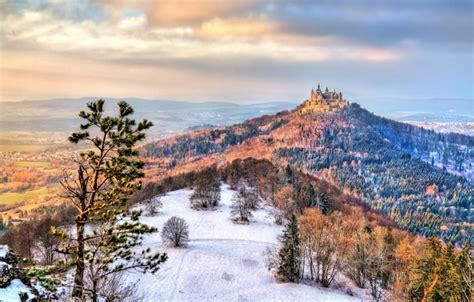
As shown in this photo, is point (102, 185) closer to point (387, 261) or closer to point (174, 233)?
point (174, 233)

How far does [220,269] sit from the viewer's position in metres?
47.6

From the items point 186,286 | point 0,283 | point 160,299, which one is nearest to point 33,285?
point 0,283

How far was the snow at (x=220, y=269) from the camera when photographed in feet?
131

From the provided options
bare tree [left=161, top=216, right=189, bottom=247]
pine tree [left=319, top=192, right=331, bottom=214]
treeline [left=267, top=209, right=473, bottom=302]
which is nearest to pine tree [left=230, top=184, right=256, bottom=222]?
pine tree [left=319, top=192, right=331, bottom=214]

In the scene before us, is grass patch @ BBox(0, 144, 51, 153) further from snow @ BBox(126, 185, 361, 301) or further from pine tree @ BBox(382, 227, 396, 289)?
pine tree @ BBox(382, 227, 396, 289)

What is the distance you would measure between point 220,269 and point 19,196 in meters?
108

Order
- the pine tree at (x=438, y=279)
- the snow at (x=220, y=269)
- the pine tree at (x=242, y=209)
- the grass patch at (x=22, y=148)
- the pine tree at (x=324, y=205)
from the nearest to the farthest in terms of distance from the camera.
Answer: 1. the pine tree at (x=438, y=279)
2. the snow at (x=220, y=269)
3. the pine tree at (x=242, y=209)
4. the pine tree at (x=324, y=205)
5. the grass patch at (x=22, y=148)

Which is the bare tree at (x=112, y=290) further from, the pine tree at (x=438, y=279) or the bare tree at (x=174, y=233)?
the bare tree at (x=174, y=233)

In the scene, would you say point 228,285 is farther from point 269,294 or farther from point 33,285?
point 33,285

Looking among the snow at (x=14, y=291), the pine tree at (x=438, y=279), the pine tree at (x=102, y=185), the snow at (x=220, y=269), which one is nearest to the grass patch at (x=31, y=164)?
the snow at (x=220, y=269)

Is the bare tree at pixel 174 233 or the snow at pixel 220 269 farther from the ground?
the bare tree at pixel 174 233

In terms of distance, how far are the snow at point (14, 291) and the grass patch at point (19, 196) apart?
121 meters

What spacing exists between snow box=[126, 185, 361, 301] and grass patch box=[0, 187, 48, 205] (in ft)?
241

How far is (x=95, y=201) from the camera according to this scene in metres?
15.5
